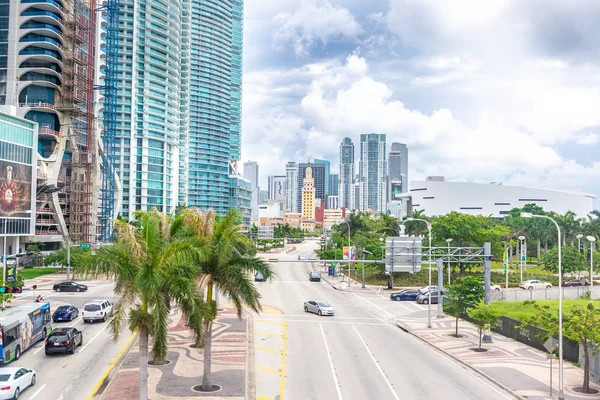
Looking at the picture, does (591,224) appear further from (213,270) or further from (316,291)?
(213,270)

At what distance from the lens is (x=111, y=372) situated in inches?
1047

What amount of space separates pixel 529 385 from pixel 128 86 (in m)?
142

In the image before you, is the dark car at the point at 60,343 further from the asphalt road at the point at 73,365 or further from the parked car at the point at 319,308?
the parked car at the point at 319,308

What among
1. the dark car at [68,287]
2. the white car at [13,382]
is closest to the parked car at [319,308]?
the white car at [13,382]

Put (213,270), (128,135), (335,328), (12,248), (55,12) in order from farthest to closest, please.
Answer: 1. (128,135)
2. (55,12)
3. (12,248)
4. (335,328)
5. (213,270)

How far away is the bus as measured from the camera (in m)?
27.2

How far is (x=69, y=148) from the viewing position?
10519 centimetres

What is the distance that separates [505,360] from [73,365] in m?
24.0

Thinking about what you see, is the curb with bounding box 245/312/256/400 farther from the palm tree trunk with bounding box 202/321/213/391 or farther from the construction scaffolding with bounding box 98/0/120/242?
the construction scaffolding with bounding box 98/0/120/242

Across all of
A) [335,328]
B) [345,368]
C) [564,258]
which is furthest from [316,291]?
[345,368]

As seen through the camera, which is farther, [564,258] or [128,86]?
[128,86]

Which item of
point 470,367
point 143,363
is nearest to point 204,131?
point 470,367

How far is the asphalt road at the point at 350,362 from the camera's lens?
2403cm

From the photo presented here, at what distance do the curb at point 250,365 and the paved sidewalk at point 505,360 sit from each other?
38.8 ft
